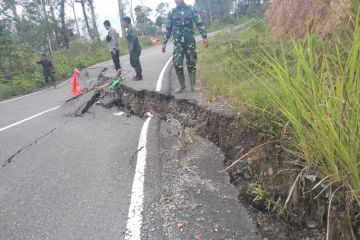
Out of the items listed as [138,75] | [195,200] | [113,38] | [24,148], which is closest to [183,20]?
[138,75]

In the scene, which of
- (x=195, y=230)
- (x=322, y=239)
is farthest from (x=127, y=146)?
(x=322, y=239)

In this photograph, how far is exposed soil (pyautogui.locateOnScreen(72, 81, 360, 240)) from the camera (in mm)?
2824

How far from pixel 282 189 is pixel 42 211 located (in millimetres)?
2478

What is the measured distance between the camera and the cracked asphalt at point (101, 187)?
313 cm

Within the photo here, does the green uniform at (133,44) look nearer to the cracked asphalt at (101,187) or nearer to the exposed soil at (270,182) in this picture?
the cracked asphalt at (101,187)

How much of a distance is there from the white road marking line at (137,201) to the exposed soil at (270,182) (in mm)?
1050

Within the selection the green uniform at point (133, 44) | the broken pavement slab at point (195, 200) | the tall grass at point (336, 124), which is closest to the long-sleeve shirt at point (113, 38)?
the green uniform at point (133, 44)

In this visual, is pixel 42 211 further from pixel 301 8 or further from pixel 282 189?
pixel 301 8

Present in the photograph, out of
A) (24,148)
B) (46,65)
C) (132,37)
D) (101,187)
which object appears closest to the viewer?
(101,187)

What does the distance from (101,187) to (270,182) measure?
1.92 metres

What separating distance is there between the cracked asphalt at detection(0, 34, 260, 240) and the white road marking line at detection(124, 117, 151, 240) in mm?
49

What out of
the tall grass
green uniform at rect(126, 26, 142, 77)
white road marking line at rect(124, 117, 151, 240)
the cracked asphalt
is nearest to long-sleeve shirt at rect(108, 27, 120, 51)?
green uniform at rect(126, 26, 142, 77)

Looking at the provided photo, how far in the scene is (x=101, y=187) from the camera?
397 centimetres

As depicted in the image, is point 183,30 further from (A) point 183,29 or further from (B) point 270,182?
(B) point 270,182
